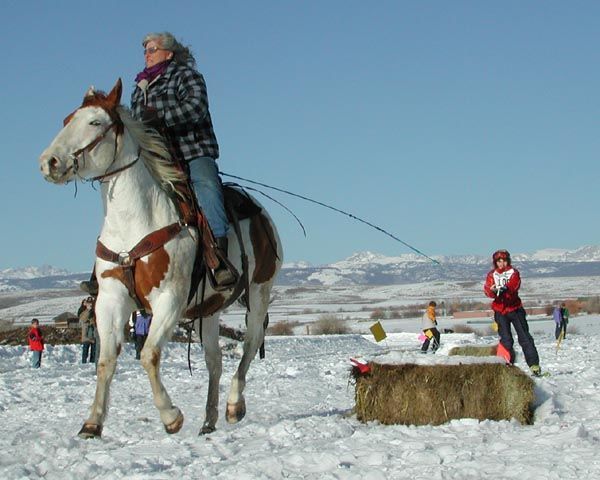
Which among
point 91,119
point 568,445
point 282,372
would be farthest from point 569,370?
point 91,119

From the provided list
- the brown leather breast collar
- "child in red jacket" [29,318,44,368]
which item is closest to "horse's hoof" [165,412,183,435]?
the brown leather breast collar

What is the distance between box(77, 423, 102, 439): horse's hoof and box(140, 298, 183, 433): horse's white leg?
0.55 metres

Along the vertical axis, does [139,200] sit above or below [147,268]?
above

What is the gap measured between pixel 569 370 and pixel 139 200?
30.6ft

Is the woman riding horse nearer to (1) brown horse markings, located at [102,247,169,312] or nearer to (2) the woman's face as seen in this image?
(2) the woman's face

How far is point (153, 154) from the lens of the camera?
8.09 metres

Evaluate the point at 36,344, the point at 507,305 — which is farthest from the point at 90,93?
the point at 36,344

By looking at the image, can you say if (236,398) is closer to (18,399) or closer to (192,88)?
(192,88)

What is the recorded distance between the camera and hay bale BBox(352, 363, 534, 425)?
833 centimetres

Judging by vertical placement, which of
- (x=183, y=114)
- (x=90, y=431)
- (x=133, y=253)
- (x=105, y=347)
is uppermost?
(x=183, y=114)

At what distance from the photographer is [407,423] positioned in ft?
27.4

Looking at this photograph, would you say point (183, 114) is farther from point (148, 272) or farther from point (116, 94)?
point (148, 272)

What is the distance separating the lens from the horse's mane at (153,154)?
314 inches

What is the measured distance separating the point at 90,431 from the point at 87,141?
243 centimetres
